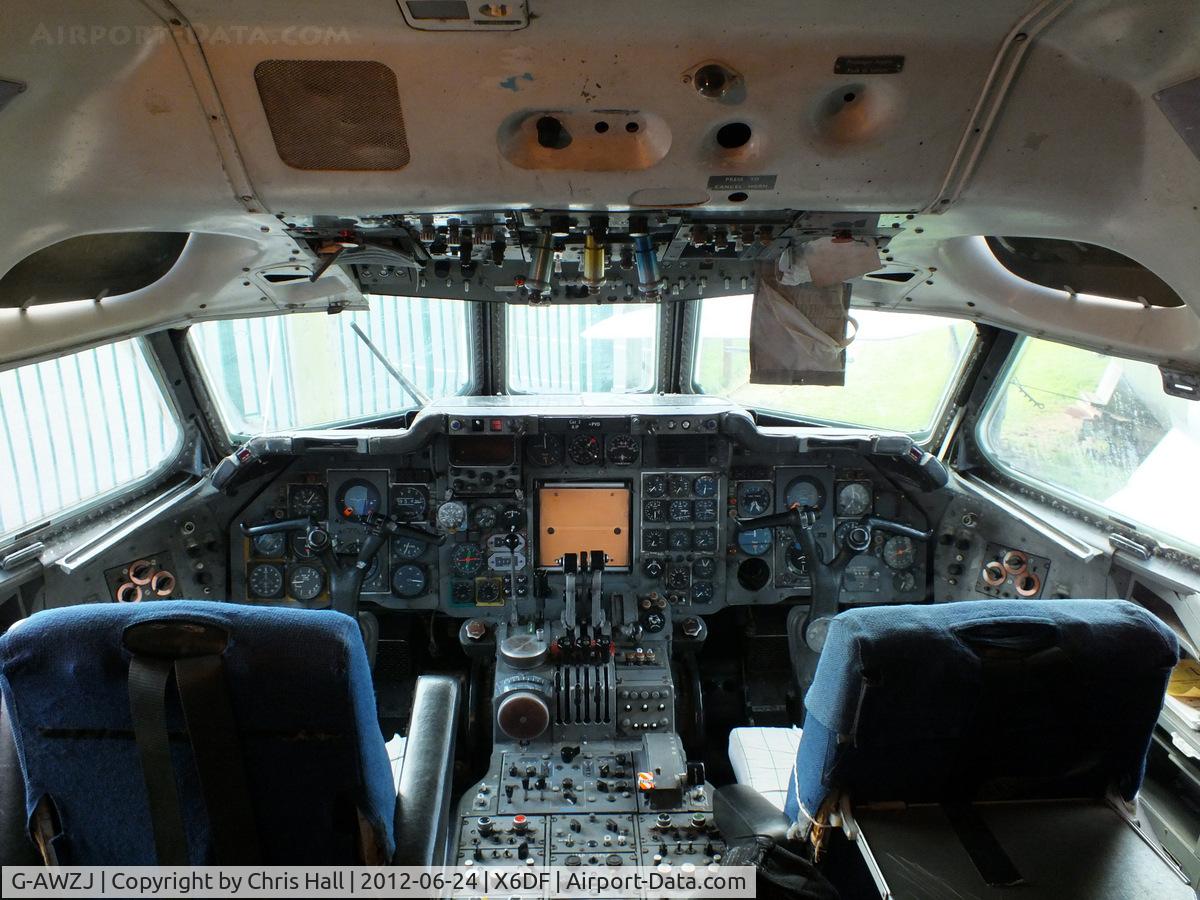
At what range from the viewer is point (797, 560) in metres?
4.32

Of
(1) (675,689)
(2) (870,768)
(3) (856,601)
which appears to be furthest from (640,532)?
(2) (870,768)

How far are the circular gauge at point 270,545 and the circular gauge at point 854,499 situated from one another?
296cm

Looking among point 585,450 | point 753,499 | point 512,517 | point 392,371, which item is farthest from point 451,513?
point 753,499

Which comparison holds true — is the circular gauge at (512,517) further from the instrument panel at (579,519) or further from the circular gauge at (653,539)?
the circular gauge at (653,539)

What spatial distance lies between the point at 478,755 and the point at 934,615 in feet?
9.02

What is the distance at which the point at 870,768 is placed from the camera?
2.02 meters

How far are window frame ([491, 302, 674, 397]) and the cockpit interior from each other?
0.10ft

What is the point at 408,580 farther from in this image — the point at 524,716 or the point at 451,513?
the point at 524,716

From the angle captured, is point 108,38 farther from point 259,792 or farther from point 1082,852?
point 1082,852

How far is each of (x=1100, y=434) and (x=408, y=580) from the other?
11.1ft

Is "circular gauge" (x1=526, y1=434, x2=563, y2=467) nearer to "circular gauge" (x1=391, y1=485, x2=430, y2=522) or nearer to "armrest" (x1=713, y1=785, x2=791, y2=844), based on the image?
"circular gauge" (x1=391, y1=485, x2=430, y2=522)

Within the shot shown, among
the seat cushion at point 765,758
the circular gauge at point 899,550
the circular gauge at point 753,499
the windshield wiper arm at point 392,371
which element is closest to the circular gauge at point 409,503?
the windshield wiper arm at point 392,371

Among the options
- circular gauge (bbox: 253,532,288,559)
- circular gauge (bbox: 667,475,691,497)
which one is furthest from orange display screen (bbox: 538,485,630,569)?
circular gauge (bbox: 253,532,288,559)

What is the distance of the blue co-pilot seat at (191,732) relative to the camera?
1543 mm
